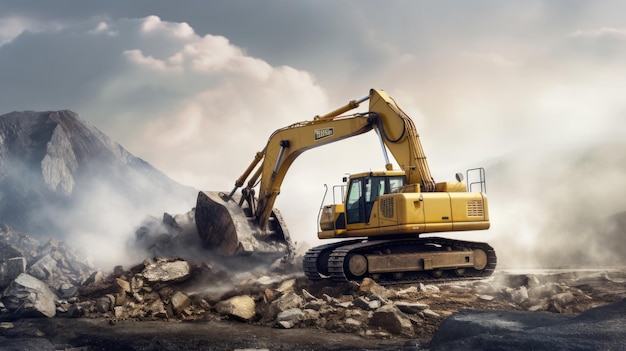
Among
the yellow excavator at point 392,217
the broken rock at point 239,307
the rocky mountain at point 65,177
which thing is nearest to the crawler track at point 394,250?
the yellow excavator at point 392,217

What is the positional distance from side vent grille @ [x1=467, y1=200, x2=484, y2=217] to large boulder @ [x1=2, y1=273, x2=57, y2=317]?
930 centimetres

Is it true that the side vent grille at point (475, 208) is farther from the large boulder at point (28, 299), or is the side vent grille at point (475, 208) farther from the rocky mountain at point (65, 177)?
the rocky mountain at point (65, 177)

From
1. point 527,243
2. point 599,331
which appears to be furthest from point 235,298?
point 527,243

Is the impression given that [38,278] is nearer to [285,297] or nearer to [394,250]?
[285,297]

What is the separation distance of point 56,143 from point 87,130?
7697 mm

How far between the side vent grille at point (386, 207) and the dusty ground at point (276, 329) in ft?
5.04

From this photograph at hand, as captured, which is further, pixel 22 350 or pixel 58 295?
pixel 58 295

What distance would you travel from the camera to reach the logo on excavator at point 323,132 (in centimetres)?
1388

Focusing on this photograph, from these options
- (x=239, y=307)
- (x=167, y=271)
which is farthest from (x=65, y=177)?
(x=239, y=307)

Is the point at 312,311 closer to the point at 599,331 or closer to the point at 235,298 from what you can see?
the point at 235,298

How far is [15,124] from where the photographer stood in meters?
42.9

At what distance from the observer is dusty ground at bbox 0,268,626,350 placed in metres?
8.04

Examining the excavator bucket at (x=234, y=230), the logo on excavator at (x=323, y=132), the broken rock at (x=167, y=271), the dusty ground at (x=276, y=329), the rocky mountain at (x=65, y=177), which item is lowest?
the dusty ground at (x=276, y=329)

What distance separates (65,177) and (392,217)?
3448 cm
